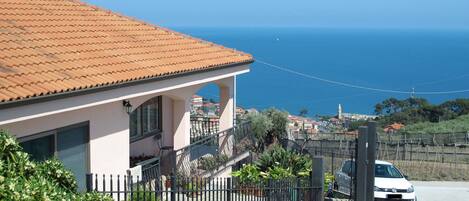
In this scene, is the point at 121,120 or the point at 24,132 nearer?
the point at 24,132

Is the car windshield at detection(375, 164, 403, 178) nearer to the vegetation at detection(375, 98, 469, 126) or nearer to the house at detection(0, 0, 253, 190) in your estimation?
the house at detection(0, 0, 253, 190)

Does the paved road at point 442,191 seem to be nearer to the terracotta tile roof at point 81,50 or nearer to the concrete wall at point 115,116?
the concrete wall at point 115,116

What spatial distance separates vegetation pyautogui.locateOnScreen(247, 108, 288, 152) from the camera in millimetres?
20719

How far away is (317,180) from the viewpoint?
1190cm

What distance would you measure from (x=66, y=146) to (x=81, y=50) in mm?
3034

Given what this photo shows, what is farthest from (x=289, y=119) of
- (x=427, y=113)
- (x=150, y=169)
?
(x=427, y=113)

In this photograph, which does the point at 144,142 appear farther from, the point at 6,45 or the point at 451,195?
the point at 451,195

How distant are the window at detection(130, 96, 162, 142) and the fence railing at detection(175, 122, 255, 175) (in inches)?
43.4

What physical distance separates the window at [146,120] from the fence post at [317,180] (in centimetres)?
565

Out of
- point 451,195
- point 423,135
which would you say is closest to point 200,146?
point 451,195

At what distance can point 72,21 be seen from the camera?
52.8 ft

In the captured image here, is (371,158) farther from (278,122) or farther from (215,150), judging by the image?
(278,122)

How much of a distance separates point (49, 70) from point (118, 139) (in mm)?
2493

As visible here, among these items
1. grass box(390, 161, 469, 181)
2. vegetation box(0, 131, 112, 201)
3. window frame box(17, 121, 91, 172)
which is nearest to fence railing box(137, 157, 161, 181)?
window frame box(17, 121, 91, 172)
